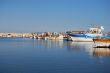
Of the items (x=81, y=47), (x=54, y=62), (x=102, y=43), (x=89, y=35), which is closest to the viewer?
(x=54, y=62)

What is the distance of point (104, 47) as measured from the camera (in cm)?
4622

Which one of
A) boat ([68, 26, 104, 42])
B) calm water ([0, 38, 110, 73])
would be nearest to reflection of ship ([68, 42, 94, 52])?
calm water ([0, 38, 110, 73])

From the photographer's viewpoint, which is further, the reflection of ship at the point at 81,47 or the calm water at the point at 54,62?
the reflection of ship at the point at 81,47

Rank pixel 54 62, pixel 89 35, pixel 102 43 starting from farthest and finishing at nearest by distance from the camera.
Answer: pixel 89 35 → pixel 102 43 → pixel 54 62

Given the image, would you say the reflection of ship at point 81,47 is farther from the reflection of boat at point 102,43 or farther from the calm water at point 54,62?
the calm water at point 54,62

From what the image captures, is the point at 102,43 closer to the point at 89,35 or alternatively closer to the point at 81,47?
the point at 81,47

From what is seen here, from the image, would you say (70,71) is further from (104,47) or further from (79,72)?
(104,47)

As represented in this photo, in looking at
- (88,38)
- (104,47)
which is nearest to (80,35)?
(88,38)

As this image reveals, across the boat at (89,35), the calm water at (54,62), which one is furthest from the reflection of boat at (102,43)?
the boat at (89,35)

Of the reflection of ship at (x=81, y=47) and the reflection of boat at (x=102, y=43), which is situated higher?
the reflection of boat at (x=102, y=43)

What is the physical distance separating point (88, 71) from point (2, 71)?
6.07 meters

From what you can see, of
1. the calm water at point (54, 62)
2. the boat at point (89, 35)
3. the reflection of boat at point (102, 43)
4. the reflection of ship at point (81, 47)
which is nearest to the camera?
the calm water at point (54, 62)

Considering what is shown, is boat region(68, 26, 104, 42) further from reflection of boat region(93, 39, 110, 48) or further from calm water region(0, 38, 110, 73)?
calm water region(0, 38, 110, 73)

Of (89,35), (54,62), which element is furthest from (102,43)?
(89,35)
